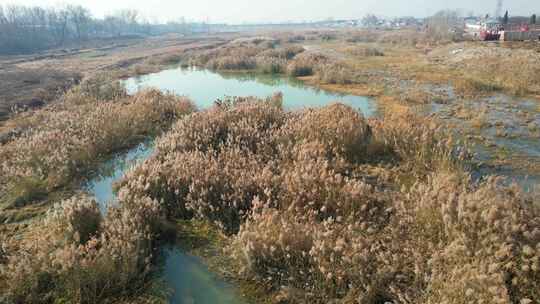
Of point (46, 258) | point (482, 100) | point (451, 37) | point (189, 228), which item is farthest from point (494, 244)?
point (451, 37)

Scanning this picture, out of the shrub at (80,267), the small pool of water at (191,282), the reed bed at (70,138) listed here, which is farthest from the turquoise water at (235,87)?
the shrub at (80,267)

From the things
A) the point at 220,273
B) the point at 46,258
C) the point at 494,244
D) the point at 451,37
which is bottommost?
the point at 220,273

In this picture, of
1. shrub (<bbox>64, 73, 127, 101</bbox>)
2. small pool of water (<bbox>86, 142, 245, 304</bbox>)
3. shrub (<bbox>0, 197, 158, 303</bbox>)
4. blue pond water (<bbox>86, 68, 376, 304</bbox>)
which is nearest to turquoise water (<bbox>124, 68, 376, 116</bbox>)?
blue pond water (<bbox>86, 68, 376, 304</bbox>)

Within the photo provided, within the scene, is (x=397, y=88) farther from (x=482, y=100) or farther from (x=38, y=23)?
(x=38, y=23)

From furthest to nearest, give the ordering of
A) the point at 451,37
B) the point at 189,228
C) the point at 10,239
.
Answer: the point at 451,37 → the point at 189,228 → the point at 10,239

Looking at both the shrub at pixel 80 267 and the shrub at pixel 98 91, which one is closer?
the shrub at pixel 80 267

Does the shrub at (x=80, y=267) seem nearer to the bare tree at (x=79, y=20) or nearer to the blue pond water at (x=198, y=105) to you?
the blue pond water at (x=198, y=105)

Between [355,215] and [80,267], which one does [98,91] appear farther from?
[355,215]

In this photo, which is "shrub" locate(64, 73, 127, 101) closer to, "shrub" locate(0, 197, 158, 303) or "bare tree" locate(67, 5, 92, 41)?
"shrub" locate(0, 197, 158, 303)
